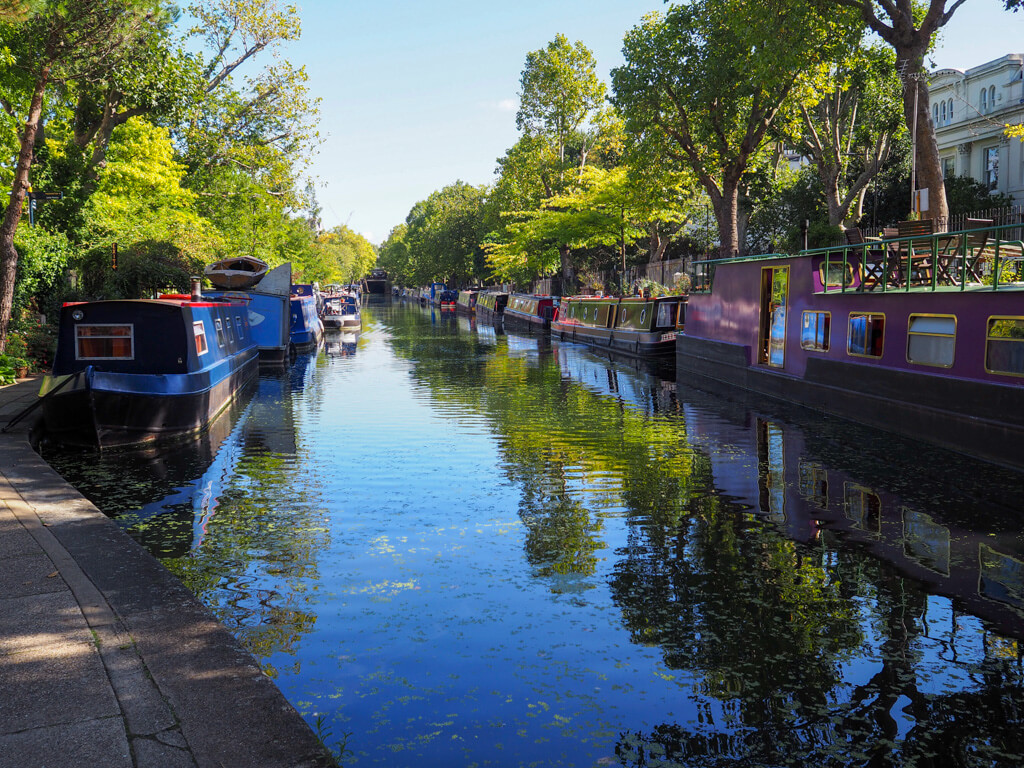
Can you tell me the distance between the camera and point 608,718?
5379mm

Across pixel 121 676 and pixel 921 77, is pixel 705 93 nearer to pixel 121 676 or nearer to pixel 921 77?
pixel 921 77

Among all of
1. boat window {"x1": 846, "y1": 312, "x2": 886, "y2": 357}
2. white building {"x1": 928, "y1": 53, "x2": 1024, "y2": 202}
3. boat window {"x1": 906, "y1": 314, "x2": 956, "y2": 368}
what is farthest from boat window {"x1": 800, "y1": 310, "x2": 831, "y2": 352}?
white building {"x1": 928, "y1": 53, "x2": 1024, "y2": 202}

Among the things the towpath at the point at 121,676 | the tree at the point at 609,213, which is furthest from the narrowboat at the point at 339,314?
the towpath at the point at 121,676

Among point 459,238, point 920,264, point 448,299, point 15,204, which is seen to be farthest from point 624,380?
point 448,299

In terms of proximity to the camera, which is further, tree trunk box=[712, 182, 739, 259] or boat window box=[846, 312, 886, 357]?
tree trunk box=[712, 182, 739, 259]

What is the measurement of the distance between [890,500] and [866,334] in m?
6.40

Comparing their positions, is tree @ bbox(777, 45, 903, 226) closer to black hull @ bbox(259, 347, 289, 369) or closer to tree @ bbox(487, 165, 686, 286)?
tree @ bbox(487, 165, 686, 286)

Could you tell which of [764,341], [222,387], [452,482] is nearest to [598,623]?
[452,482]

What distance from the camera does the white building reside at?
44.3m

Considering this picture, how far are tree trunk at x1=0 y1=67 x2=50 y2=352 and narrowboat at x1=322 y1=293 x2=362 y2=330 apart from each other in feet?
118

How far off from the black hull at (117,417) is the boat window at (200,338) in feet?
3.66

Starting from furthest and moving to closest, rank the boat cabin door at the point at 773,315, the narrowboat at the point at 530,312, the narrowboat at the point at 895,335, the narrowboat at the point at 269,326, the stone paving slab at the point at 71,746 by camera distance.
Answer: the narrowboat at the point at 530,312 → the narrowboat at the point at 269,326 → the boat cabin door at the point at 773,315 → the narrowboat at the point at 895,335 → the stone paving slab at the point at 71,746

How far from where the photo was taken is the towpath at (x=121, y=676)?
409 cm

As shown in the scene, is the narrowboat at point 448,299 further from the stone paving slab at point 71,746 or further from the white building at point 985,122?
the stone paving slab at point 71,746
